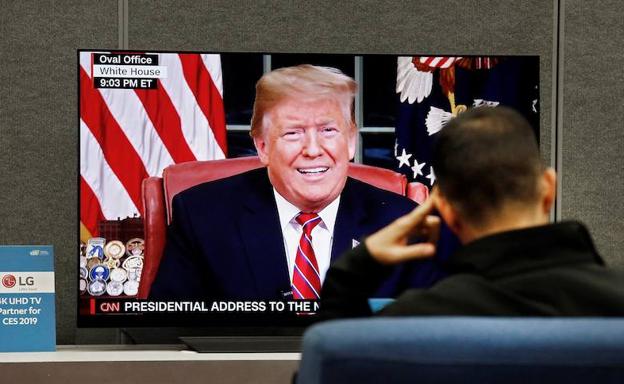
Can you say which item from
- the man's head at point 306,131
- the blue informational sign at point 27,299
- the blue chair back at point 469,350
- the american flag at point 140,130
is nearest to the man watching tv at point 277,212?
the man's head at point 306,131

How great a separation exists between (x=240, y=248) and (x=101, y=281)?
0.39 m

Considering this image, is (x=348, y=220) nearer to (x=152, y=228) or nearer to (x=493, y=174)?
(x=152, y=228)

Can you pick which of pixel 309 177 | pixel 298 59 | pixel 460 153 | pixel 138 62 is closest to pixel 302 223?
pixel 309 177

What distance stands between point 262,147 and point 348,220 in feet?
1.04

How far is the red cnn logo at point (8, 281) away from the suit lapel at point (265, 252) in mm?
622

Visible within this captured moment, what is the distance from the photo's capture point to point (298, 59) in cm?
269

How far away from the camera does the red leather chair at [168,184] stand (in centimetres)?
263

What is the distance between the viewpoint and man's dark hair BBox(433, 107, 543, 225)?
111 cm

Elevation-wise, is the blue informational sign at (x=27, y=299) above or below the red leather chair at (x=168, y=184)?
below

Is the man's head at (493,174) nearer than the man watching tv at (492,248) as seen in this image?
No

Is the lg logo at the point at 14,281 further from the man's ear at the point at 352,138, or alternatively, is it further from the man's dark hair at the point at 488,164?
the man's dark hair at the point at 488,164

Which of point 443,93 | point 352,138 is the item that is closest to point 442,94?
point 443,93

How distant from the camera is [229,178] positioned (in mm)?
2676

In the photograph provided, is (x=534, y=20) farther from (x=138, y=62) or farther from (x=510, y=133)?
(x=510, y=133)
